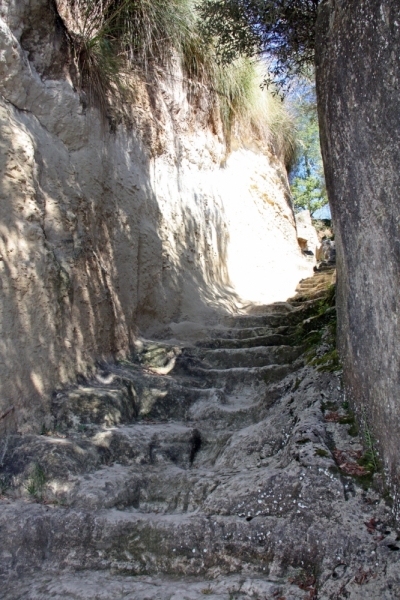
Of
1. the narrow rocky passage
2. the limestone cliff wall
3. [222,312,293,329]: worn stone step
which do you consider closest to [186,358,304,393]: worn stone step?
the narrow rocky passage

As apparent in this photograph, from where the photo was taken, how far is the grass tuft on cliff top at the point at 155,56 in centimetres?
593

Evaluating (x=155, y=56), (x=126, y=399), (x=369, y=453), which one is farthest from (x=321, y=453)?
(x=155, y=56)

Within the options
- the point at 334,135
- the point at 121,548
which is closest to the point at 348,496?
the point at 121,548

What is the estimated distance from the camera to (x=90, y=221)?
17.5ft

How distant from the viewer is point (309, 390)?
419 cm

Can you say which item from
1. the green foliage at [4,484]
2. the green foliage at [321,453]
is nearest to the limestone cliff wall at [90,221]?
the green foliage at [4,484]

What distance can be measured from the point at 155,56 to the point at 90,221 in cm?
348

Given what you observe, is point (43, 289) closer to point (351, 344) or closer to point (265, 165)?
point (351, 344)

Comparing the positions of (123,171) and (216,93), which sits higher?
(216,93)

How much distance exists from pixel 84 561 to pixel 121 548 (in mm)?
212

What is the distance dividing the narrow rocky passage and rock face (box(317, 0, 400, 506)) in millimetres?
373

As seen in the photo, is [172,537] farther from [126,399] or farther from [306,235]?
[306,235]

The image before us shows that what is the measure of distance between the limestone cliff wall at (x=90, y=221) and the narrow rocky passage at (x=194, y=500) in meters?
0.50

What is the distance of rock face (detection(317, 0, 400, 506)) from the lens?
9.08 feet
